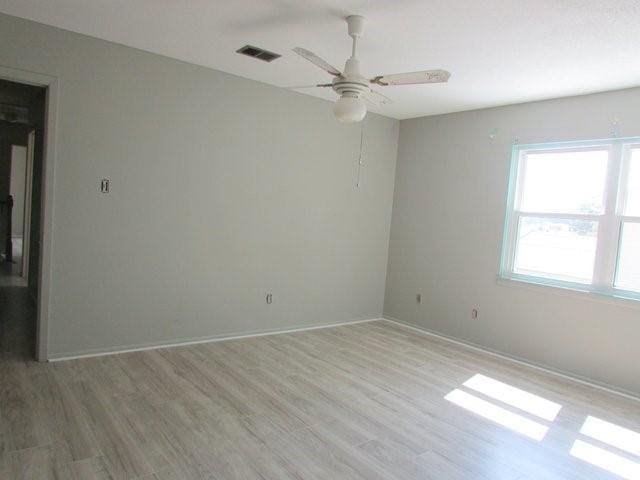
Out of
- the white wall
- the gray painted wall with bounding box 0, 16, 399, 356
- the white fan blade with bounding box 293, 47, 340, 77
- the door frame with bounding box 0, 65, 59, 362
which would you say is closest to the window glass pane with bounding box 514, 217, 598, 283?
the gray painted wall with bounding box 0, 16, 399, 356

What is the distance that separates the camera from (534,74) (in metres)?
3.64

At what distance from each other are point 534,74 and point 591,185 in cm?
126

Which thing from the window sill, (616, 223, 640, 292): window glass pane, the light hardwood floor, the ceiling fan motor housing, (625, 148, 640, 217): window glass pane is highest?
the ceiling fan motor housing

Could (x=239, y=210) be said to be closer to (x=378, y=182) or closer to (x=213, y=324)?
(x=213, y=324)

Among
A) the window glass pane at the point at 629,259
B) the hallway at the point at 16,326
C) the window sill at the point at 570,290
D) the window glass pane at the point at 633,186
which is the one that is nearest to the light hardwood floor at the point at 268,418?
the hallway at the point at 16,326

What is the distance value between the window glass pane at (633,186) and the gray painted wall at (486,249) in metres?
0.23

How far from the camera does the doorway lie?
4145 mm

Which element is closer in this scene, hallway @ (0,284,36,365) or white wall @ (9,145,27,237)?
hallway @ (0,284,36,365)

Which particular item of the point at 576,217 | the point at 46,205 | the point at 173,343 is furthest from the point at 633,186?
the point at 46,205

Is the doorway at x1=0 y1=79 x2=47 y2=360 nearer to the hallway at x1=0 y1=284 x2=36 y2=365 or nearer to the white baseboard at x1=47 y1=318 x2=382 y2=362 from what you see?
the hallway at x1=0 y1=284 x2=36 y2=365

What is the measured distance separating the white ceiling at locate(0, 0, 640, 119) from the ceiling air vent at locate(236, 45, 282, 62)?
0.23ft

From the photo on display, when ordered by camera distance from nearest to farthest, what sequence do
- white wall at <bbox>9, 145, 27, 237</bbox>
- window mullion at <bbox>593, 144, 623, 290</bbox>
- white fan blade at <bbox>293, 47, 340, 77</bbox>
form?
white fan blade at <bbox>293, 47, 340, 77</bbox> → window mullion at <bbox>593, 144, 623, 290</bbox> → white wall at <bbox>9, 145, 27, 237</bbox>

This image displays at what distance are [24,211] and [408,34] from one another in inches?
229

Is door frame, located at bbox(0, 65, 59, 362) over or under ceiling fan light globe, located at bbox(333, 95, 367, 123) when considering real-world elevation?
under
